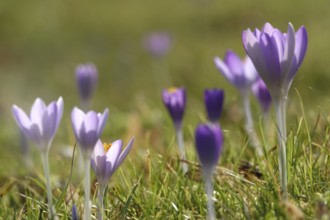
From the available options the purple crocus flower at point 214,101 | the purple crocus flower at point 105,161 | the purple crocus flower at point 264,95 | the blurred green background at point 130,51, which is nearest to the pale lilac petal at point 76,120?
the purple crocus flower at point 105,161


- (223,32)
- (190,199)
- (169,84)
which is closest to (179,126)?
(190,199)

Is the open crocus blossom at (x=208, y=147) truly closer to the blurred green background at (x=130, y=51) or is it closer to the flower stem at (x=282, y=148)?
the flower stem at (x=282, y=148)

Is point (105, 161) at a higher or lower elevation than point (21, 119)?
lower

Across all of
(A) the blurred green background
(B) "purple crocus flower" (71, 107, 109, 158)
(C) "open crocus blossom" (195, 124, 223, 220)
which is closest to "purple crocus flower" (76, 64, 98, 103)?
(A) the blurred green background

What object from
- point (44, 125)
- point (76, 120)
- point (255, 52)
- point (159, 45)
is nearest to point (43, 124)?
point (44, 125)

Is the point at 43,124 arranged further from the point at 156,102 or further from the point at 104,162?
the point at 156,102

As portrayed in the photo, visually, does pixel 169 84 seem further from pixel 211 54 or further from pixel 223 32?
pixel 223 32

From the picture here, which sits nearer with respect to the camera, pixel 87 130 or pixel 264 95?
pixel 87 130

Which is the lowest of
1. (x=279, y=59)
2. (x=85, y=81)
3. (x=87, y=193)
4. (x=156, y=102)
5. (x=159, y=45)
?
(x=159, y=45)
